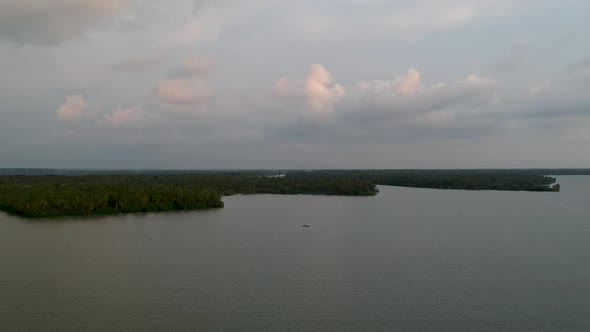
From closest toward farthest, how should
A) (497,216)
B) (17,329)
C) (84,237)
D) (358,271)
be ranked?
(17,329) → (358,271) → (84,237) → (497,216)

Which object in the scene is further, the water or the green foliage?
the green foliage

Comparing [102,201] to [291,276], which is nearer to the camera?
[291,276]

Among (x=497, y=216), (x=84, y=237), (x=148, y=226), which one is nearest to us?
(x=84, y=237)

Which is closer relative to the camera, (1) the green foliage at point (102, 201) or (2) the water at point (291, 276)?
(2) the water at point (291, 276)

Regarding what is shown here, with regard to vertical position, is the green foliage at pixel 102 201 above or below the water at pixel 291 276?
above

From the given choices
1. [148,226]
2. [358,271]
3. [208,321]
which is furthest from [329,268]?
[148,226]

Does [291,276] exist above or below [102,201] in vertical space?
below

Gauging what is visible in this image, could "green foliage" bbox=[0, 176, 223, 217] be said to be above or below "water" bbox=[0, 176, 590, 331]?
above

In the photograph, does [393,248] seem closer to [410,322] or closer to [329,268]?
[329,268]
